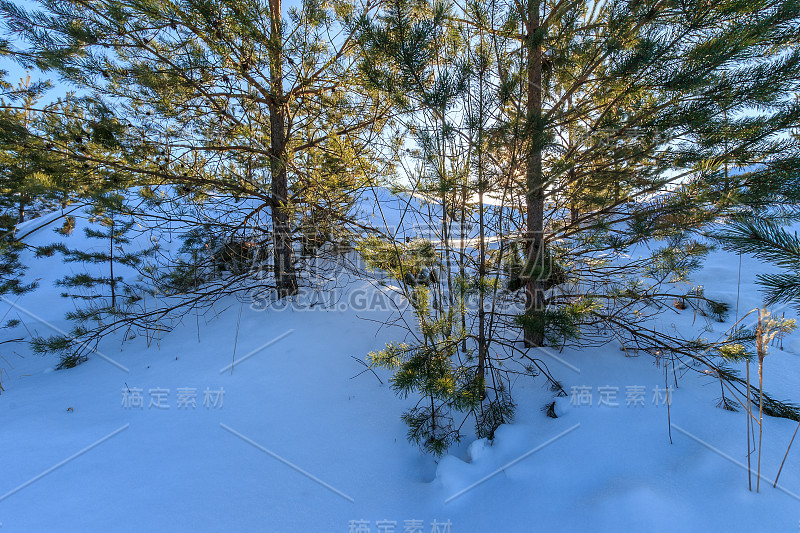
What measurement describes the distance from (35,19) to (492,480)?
4780mm

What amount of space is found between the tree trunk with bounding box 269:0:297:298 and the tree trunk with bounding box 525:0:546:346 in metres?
2.22

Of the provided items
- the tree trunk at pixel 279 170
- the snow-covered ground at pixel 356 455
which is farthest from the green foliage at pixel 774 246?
the tree trunk at pixel 279 170

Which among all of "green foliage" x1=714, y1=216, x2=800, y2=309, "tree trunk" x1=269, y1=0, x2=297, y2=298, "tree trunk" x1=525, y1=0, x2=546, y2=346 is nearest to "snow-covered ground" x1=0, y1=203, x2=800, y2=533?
"tree trunk" x1=525, y1=0, x2=546, y2=346

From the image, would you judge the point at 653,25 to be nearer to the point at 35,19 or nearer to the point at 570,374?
the point at 570,374

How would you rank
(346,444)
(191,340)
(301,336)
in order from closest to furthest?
(346,444)
(301,336)
(191,340)

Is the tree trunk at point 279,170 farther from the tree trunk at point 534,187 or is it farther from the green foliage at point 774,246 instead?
the green foliage at point 774,246

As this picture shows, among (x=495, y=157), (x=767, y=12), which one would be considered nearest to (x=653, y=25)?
(x=767, y=12)

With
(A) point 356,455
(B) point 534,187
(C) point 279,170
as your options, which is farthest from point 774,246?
(C) point 279,170

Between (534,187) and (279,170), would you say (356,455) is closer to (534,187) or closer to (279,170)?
(534,187)

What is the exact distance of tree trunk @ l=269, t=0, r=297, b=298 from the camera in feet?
10.2

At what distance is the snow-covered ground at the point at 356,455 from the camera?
60.7 inches

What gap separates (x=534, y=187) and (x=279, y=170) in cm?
235

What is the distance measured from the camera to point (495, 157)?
210cm

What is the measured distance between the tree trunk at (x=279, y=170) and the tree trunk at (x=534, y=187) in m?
2.22
